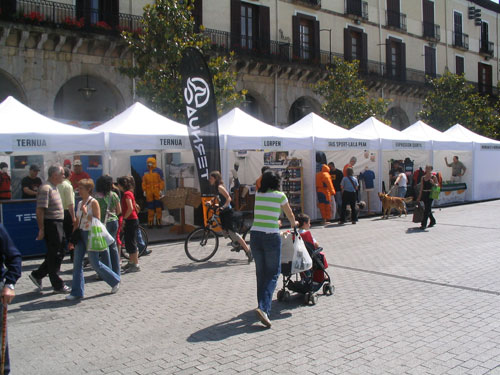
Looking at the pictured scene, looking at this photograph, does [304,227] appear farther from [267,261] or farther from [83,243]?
[83,243]

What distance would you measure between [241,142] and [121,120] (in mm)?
2953

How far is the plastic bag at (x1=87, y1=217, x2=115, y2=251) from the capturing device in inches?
259

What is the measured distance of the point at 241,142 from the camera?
41.1 ft

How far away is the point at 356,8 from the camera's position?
29203 millimetres

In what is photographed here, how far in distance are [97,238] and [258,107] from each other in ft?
62.5

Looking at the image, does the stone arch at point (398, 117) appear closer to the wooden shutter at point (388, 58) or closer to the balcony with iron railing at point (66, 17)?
the wooden shutter at point (388, 58)

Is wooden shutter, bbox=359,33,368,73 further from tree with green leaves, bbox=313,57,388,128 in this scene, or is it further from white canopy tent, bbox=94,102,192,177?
white canopy tent, bbox=94,102,192,177

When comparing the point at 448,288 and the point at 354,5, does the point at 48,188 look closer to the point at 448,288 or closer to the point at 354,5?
the point at 448,288

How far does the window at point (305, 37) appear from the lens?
2575 centimetres

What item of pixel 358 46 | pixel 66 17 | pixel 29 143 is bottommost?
pixel 29 143

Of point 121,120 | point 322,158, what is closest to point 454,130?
point 322,158

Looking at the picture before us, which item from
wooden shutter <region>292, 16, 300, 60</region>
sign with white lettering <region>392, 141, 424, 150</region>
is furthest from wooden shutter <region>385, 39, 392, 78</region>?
sign with white lettering <region>392, 141, 424, 150</region>

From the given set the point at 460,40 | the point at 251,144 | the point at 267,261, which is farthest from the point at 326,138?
the point at 460,40

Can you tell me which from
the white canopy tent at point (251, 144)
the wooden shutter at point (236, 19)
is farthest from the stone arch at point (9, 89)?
the wooden shutter at point (236, 19)
